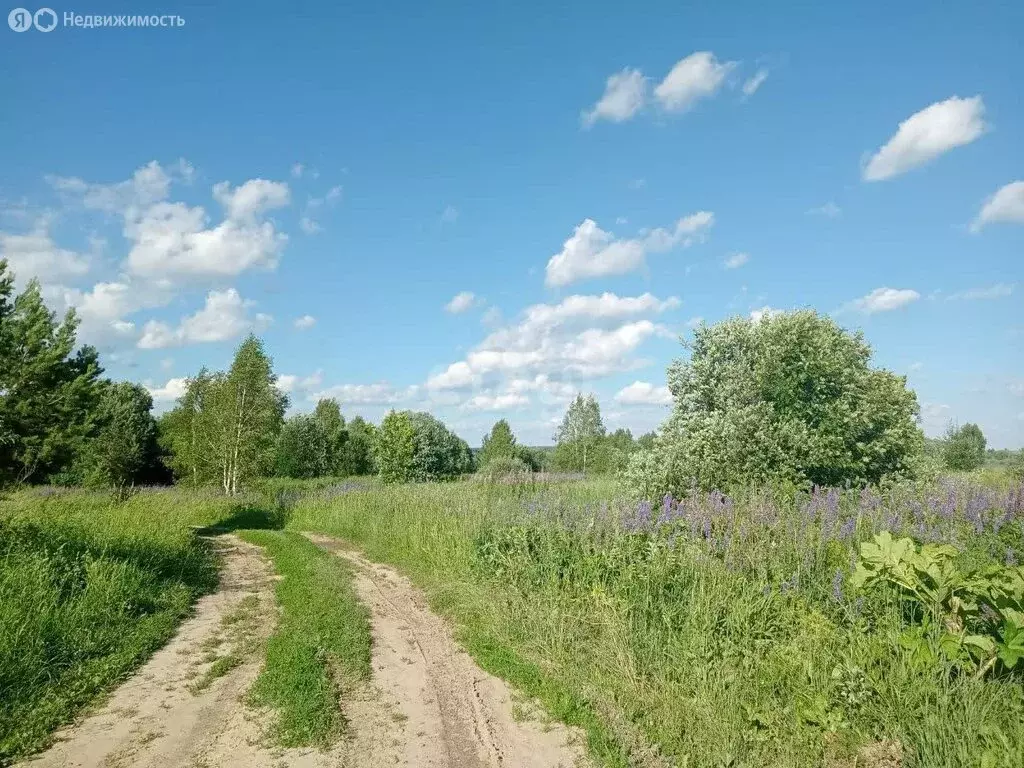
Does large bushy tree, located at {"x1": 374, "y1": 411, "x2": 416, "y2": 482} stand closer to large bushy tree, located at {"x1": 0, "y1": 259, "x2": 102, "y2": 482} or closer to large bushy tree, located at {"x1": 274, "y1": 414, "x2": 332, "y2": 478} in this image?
large bushy tree, located at {"x1": 0, "y1": 259, "x2": 102, "y2": 482}

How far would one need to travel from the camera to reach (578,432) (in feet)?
188

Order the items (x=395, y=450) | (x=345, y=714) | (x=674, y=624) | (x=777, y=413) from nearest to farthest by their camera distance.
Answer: (x=345, y=714) < (x=674, y=624) < (x=777, y=413) < (x=395, y=450)

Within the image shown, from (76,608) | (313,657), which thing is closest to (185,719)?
(313,657)

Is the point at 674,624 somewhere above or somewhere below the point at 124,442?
below

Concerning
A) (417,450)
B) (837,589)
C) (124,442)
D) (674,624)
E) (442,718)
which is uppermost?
(124,442)

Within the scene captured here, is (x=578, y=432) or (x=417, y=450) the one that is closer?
(x=417, y=450)

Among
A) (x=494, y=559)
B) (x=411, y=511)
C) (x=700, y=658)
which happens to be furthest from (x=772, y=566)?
(x=411, y=511)

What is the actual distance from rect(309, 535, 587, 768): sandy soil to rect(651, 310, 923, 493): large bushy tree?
5.50m

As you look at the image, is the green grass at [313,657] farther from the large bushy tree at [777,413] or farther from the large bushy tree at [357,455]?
the large bushy tree at [357,455]

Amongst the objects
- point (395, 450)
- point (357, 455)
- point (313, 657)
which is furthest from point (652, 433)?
point (357, 455)

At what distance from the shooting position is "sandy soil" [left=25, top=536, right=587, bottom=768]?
174 inches

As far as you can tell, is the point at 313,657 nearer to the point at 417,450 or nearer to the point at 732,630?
the point at 732,630

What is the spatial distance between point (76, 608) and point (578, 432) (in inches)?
2032


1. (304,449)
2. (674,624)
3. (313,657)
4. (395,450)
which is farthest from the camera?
(304,449)
